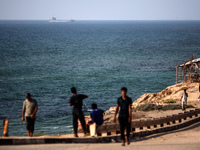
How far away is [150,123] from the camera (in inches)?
520

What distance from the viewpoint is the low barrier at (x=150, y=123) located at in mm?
10953

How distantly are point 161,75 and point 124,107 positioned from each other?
3733 cm

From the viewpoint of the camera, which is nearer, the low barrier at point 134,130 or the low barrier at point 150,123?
the low barrier at point 134,130

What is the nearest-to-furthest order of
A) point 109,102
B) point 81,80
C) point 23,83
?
point 109,102, point 23,83, point 81,80

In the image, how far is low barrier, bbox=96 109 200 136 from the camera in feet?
35.9

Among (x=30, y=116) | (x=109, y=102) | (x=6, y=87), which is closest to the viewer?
(x=30, y=116)

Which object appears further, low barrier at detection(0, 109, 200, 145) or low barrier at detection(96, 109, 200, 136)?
low barrier at detection(96, 109, 200, 136)

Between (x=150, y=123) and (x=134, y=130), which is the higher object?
(x=150, y=123)

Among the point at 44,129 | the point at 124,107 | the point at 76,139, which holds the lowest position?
the point at 44,129

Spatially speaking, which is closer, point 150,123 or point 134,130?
point 134,130

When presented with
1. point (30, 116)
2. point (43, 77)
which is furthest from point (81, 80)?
point (30, 116)

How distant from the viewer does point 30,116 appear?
35.1 ft

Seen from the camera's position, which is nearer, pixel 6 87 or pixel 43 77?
pixel 6 87

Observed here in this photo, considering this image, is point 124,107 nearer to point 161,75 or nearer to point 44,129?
point 44,129
